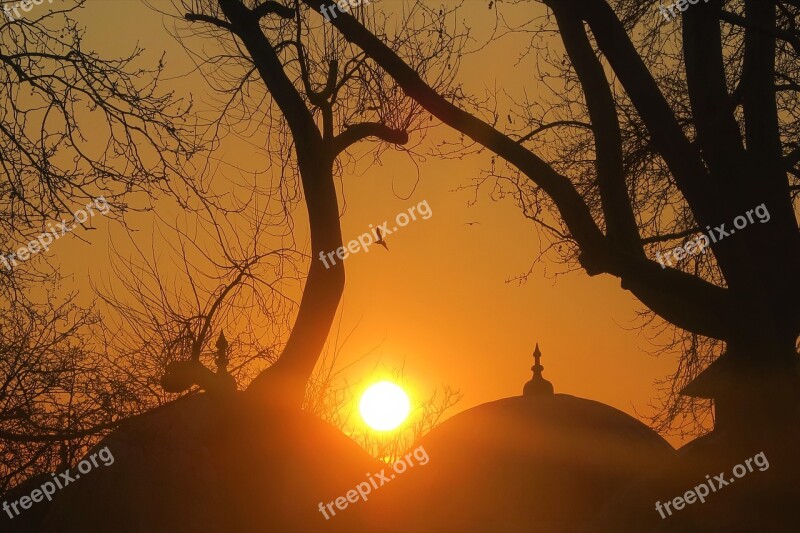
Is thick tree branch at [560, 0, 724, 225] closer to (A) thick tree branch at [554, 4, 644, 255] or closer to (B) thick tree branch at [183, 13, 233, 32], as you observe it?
(A) thick tree branch at [554, 4, 644, 255]

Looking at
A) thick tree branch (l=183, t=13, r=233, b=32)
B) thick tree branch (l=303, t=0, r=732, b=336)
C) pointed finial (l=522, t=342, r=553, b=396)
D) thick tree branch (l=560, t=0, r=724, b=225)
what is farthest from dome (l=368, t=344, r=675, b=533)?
thick tree branch (l=560, t=0, r=724, b=225)

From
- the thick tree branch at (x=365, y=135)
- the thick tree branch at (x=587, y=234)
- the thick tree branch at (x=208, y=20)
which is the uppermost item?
the thick tree branch at (x=208, y=20)

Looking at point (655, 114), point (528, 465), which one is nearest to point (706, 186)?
point (655, 114)

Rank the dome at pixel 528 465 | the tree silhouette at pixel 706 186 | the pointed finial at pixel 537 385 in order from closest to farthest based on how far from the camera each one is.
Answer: the tree silhouette at pixel 706 186 < the dome at pixel 528 465 < the pointed finial at pixel 537 385

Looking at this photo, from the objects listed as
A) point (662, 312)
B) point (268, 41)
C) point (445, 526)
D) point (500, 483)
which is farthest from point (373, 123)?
point (500, 483)

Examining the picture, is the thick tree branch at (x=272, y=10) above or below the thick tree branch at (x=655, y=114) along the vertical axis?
above

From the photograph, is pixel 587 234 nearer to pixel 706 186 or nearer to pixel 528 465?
pixel 706 186

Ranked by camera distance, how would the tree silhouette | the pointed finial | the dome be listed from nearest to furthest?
the tree silhouette → the dome → the pointed finial

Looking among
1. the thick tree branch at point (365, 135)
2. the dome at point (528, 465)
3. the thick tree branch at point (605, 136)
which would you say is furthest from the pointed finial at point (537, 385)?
the thick tree branch at point (605, 136)

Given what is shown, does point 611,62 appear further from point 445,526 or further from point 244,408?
point 445,526

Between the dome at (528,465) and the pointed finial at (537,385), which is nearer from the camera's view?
the dome at (528,465)

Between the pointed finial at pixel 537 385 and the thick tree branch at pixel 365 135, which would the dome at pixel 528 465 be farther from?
the thick tree branch at pixel 365 135

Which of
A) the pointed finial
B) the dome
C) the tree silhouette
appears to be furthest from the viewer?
the pointed finial

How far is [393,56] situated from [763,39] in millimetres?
2899
